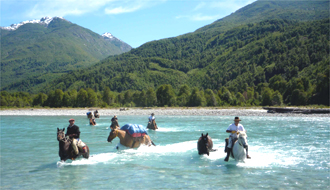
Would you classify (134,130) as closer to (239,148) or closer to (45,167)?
(45,167)

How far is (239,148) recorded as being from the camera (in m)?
13.5

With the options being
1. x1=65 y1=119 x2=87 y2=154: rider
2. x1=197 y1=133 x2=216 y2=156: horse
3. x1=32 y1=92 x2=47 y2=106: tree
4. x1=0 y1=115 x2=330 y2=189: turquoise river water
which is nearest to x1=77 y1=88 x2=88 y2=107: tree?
x1=32 y1=92 x2=47 y2=106: tree

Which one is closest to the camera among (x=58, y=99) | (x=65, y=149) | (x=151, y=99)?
(x=65, y=149)

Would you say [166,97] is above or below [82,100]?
above

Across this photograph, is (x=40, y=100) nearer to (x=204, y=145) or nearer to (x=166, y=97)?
(x=166, y=97)

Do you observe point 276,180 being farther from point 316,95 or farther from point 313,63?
point 313,63

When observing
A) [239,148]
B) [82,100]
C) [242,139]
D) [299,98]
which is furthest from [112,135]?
[82,100]

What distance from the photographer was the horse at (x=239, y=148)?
13.0 meters

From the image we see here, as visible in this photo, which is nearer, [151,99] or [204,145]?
[204,145]

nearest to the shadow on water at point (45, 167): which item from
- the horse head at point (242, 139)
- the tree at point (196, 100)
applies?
the horse head at point (242, 139)

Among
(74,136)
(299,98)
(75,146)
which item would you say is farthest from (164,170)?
→ (299,98)

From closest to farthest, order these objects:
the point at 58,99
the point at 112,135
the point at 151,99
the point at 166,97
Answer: the point at 112,135 → the point at 151,99 → the point at 166,97 → the point at 58,99

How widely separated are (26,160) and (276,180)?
12.8 metres

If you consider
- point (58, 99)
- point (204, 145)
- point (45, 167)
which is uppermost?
point (58, 99)
